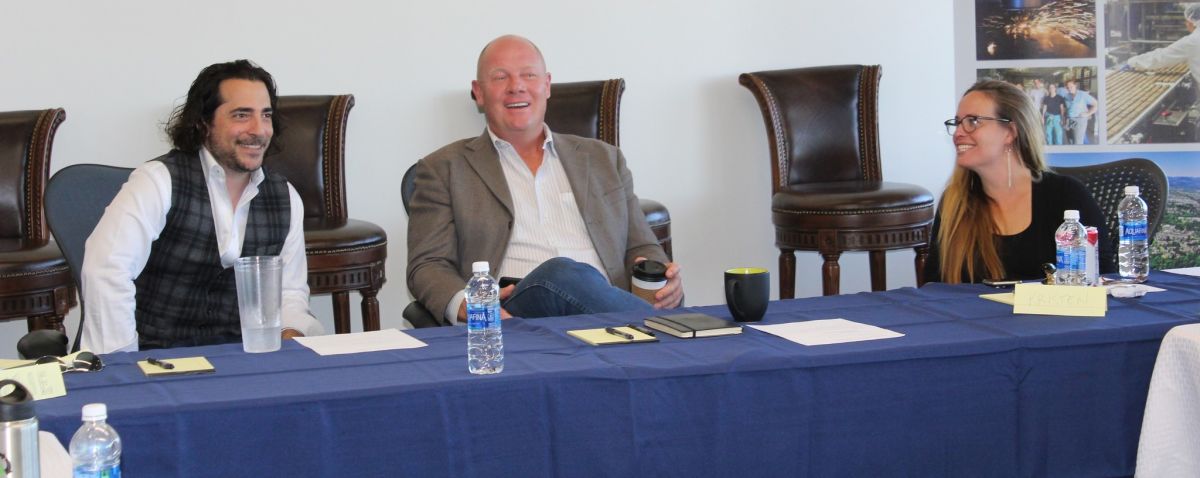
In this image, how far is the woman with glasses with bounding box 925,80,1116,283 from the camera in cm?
271

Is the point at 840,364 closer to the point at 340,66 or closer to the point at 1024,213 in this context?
the point at 1024,213

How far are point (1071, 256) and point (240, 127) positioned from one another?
70.1 inches

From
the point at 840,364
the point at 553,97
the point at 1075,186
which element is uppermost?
the point at 553,97

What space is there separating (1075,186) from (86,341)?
2.15 metres

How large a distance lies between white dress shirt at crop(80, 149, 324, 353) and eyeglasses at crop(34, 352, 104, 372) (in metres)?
0.46

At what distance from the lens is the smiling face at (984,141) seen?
2.82m

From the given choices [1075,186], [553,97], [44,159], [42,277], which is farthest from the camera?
[553,97]

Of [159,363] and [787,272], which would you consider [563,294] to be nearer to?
[159,363]

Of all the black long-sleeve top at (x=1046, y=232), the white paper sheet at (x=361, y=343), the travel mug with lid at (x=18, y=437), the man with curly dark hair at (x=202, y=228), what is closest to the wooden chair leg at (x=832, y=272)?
the black long-sleeve top at (x=1046, y=232)

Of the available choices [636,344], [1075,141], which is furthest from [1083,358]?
[1075,141]

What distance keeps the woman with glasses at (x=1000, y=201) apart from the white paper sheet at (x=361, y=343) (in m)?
1.36

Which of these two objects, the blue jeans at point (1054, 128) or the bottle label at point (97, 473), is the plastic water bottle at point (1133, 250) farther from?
the bottle label at point (97, 473)

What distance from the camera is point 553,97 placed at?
429 cm

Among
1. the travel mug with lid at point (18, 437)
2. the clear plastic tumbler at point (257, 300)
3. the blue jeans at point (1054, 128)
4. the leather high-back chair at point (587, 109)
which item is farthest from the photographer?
the blue jeans at point (1054, 128)
